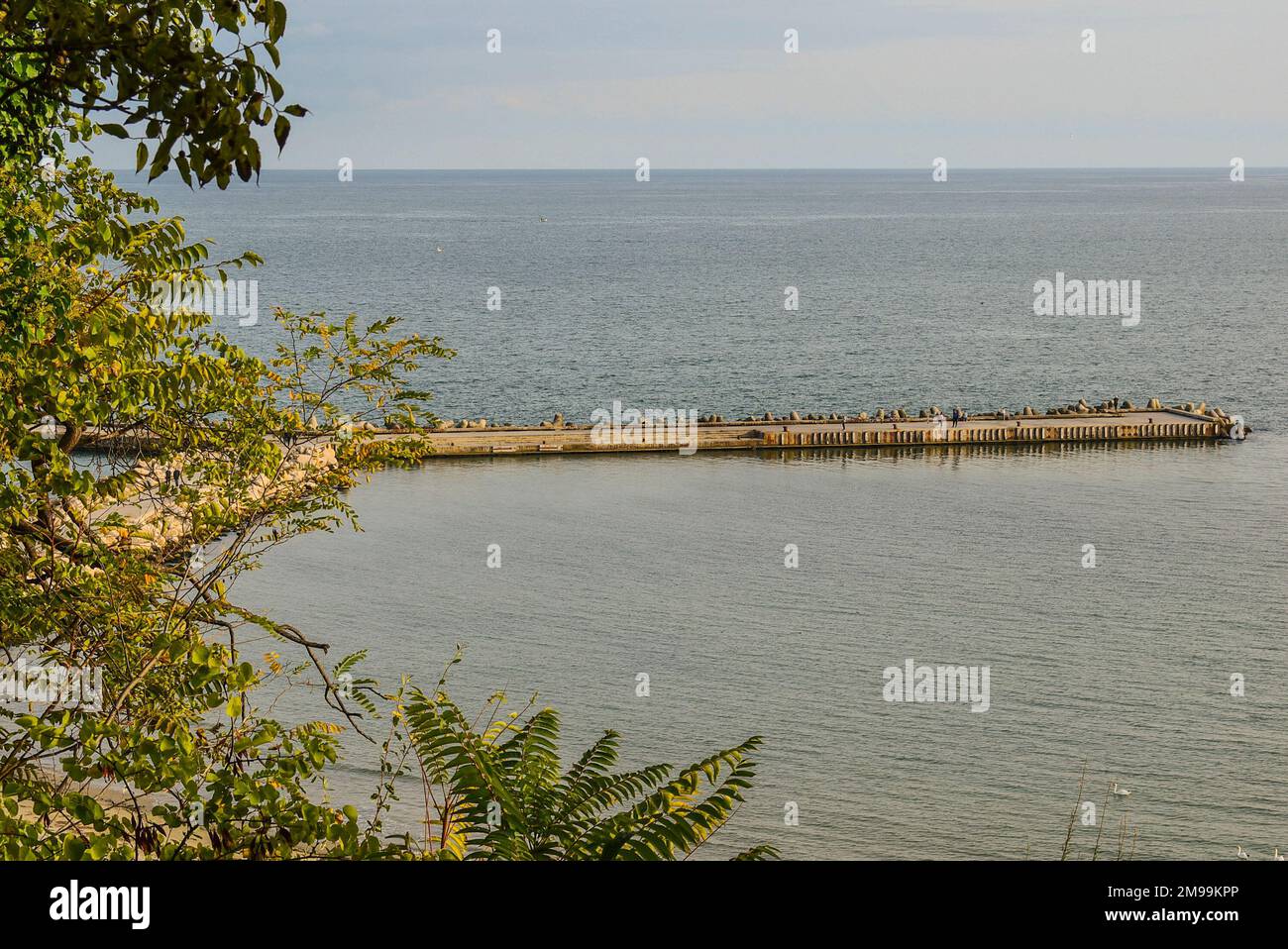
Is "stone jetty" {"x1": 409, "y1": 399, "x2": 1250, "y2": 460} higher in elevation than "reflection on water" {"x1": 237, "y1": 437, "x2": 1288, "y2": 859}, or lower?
higher

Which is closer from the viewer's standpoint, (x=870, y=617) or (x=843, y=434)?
(x=870, y=617)

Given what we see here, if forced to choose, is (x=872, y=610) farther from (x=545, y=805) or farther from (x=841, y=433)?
(x=545, y=805)

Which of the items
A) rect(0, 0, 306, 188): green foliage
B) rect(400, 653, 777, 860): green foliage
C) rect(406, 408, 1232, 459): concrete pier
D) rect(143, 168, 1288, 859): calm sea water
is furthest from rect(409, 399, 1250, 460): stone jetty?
rect(0, 0, 306, 188): green foliage

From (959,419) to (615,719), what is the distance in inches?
2035

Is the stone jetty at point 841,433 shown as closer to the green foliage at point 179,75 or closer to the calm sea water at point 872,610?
the calm sea water at point 872,610

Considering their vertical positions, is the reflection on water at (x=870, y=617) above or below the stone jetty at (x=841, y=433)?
below

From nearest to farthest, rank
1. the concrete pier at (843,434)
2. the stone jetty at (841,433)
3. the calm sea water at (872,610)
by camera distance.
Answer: the calm sea water at (872,610), the concrete pier at (843,434), the stone jetty at (841,433)

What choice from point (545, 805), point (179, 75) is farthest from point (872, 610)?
point (179, 75)

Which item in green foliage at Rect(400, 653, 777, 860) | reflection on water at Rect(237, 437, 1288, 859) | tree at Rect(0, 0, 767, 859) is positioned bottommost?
reflection on water at Rect(237, 437, 1288, 859)

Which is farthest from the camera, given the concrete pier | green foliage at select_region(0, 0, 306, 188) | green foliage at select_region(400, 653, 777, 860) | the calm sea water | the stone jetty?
the stone jetty

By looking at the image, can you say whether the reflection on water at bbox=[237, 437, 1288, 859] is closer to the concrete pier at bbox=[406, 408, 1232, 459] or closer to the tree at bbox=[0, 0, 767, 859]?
the concrete pier at bbox=[406, 408, 1232, 459]

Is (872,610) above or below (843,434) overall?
below

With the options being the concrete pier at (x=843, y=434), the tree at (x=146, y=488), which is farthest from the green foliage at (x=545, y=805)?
the concrete pier at (x=843, y=434)
